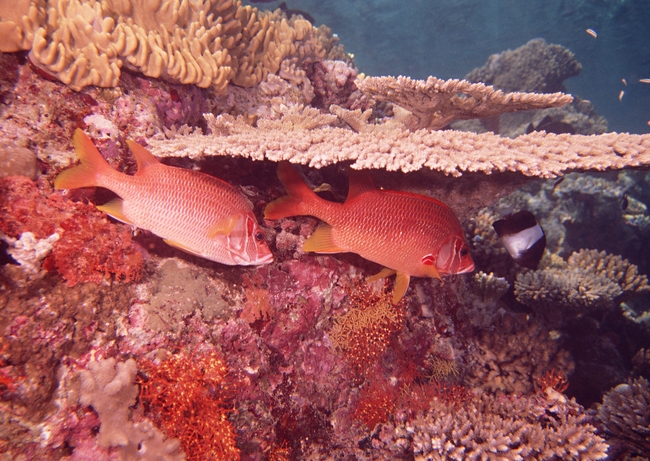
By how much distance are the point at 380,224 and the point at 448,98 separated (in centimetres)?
164

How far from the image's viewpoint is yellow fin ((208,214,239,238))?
2.18 metres

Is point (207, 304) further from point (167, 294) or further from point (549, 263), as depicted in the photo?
point (549, 263)

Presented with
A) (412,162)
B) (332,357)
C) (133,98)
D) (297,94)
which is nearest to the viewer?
(412,162)

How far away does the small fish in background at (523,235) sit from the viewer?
4371 mm

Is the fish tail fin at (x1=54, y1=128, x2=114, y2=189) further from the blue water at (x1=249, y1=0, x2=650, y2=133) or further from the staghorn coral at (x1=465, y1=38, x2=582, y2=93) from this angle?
the blue water at (x1=249, y1=0, x2=650, y2=133)

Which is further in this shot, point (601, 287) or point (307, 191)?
point (601, 287)

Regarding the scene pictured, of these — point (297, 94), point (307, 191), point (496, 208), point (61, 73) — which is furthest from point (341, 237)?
point (496, 208)

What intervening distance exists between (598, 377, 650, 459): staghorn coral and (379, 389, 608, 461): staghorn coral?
86cm

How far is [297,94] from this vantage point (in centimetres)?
457

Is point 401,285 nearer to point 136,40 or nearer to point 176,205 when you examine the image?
point 176,205

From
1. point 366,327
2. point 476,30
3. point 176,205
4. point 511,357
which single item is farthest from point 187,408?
point 476,30

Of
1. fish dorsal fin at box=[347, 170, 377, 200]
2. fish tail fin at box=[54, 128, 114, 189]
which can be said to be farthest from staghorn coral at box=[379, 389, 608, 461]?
fish tail fin at box=[54, 128, 114, 189]

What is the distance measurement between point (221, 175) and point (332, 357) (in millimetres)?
2016

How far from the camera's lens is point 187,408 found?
2.25 meters
